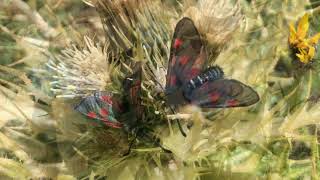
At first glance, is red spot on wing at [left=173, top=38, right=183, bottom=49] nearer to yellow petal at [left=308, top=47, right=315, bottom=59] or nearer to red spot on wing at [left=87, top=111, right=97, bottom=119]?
red spot on wing at [left=87, top=111, right=97, bottom=119]

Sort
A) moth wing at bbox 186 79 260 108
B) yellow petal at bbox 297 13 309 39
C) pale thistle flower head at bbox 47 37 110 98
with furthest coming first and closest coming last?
1. yellow petal at bbox 297 13 309 39
2. pale thistle flower head at bbox 47 37 110 98
3. moth wing at bbox 186 79 260 108

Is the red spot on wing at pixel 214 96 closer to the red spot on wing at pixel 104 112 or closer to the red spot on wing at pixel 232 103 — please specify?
the red spot on wing at pixel 232 103

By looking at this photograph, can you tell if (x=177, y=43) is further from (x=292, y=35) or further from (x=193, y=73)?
(x=292, y=35)

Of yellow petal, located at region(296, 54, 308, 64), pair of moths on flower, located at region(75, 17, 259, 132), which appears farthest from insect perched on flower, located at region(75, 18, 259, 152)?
yellow petal, located at region(296, 54, 308, 64)

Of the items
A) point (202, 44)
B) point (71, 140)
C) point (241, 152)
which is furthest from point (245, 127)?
point (71, 140)

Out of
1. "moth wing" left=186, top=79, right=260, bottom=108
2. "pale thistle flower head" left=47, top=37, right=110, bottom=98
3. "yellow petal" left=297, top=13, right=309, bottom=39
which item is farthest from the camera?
"yellow petal" left=297, top=13, right=309, bottom=39

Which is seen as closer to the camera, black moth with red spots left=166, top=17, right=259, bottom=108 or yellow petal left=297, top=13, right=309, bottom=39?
black moth with red spots left=166, top=17, right=259, bottom=108

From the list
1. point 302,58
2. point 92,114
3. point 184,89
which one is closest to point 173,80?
point 184,89

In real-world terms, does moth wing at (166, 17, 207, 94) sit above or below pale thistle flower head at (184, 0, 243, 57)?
below
